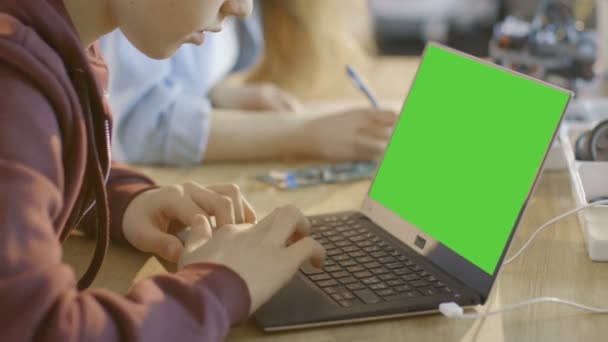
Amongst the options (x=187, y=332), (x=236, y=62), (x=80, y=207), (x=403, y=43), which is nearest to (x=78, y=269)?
(x=80, y=207)

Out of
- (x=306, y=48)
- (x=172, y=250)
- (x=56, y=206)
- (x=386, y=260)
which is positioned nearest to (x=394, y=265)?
(x=386, y=260)

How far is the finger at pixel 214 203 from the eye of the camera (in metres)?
0.89

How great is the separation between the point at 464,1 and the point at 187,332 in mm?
3258

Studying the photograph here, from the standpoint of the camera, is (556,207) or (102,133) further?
(556,207)

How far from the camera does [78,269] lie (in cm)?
90

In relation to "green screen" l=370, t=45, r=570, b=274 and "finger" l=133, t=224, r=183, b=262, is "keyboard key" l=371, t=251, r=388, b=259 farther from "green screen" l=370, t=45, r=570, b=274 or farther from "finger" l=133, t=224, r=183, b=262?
"finger" l=133, t=224, r=183, b=262

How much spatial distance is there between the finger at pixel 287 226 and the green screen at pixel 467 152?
14cm

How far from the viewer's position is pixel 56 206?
2.15ft

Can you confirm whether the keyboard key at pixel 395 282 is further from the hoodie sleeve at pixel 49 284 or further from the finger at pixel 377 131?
the finger at pixel 377 131

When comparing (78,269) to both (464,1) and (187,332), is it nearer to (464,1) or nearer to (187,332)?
(187,332)

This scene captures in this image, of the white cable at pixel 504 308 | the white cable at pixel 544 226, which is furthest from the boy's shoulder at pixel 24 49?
the white cable at pixel 544 226

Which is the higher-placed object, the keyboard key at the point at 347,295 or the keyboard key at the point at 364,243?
the keyboard key at the point at 347,295

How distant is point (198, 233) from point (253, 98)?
725 millimetres

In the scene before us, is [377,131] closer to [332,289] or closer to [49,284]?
[332,289]
